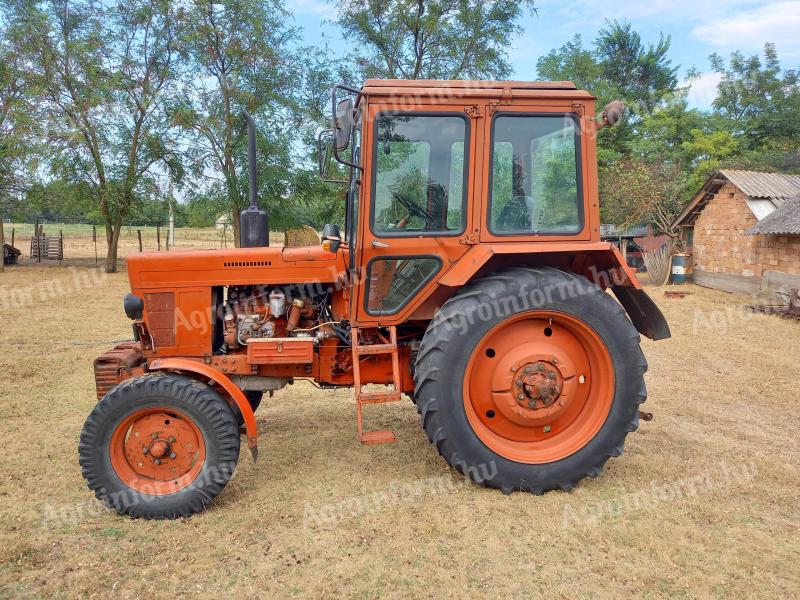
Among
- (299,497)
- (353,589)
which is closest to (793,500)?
(353,589)

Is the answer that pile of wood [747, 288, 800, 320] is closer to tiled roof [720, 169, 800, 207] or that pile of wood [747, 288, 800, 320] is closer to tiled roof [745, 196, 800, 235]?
tiled roof [745, 196, 800, 235]

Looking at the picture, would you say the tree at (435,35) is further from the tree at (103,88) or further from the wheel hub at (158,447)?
the wheel hub at (158,447)

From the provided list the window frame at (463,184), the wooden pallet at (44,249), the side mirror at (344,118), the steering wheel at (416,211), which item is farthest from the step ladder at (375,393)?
the wooden pallet at (44,249)

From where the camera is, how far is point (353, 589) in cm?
273

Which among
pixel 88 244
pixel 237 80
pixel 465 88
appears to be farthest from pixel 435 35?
pixel 88 244

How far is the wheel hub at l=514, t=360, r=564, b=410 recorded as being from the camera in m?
3.71

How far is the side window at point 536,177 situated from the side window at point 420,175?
24 centimetres

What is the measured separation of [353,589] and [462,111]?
2.70 m

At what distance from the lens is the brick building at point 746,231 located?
43.9 feet

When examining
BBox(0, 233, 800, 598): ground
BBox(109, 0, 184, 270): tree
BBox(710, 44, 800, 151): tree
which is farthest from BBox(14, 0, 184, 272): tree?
BBox(710, 44, 800, 151): tree

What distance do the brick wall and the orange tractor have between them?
12.0 m

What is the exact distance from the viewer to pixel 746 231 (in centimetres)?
1440

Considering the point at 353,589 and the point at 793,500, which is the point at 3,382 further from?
the point at 793,500

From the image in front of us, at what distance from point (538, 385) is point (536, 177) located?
131 cm
